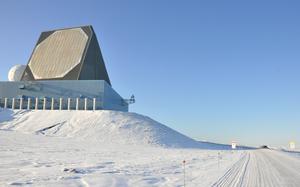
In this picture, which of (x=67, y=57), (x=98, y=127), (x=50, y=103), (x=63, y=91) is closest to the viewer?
(x=98, y=127)

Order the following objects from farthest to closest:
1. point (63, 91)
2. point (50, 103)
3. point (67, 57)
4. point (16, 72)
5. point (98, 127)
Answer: point (16, 72)
point (67, 57)
point (63, 91)
point (50, 103)
point (98, 127)

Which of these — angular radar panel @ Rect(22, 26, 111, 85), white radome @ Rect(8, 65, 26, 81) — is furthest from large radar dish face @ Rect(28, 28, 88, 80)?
white radome @ Rect(8, 65, 26, 81)

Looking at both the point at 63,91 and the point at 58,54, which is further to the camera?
the point at 58,54

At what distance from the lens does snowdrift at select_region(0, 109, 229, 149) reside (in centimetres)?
5372

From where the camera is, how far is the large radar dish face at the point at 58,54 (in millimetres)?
84125

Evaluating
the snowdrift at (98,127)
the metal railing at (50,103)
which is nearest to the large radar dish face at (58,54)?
the metal railing at (50,103)

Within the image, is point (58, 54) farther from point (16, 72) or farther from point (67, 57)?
point (16, 72)

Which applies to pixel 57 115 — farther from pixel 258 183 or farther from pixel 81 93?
pixel 258 183

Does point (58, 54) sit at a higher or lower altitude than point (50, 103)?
higher

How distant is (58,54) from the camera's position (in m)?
87.4

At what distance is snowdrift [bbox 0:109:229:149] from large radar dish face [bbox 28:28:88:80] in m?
17.6

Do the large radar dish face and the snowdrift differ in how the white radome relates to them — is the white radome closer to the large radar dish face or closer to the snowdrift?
the large radar dish face

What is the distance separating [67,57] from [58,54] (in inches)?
132

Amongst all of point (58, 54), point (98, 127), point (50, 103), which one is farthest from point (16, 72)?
Answer: point (98, 127)
